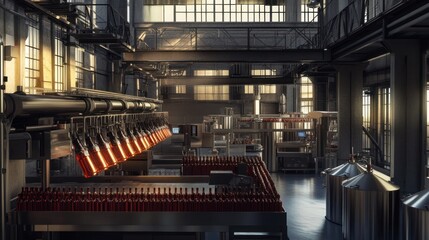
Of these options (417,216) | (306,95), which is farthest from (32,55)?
(306,95)

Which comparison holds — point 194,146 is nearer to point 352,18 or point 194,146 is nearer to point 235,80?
point 235,80

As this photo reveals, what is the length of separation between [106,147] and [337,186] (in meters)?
8.06

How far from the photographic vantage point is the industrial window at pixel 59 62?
51.6 ft

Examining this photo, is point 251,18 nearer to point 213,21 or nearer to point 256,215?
point 213,21

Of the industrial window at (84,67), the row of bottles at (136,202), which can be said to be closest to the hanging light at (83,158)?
the row of bottles at (136,202)

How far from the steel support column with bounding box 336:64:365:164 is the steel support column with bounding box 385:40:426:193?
572cm

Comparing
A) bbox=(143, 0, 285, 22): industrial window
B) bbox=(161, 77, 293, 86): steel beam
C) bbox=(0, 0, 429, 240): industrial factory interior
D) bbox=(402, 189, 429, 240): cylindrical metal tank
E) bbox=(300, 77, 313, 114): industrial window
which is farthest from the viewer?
bbox=(143, 0, 285, 22): industrial window

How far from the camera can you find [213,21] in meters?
31.6

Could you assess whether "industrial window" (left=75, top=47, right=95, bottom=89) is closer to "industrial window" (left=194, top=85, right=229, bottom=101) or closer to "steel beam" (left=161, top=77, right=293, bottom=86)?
"steel beam" (left=161, top=77, right=293, bottom=86)

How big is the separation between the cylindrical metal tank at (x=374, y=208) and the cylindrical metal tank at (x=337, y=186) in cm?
220

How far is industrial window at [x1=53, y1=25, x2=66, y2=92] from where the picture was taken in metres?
15.7

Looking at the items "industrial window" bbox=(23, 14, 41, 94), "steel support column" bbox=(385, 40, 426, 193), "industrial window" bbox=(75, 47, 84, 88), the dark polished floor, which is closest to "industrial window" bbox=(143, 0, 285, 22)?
the dark polished floor

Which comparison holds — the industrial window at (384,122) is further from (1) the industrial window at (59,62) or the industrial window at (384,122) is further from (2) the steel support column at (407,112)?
(1) the industrial window at (59,62)

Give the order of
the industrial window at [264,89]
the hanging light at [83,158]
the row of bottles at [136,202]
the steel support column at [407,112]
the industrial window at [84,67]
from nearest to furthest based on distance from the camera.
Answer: the hanging light at [83,158], the row of bottles at [136,202], the steel support column at [407,112], the industrial window at [84,67], the industrial window at [264,89]
